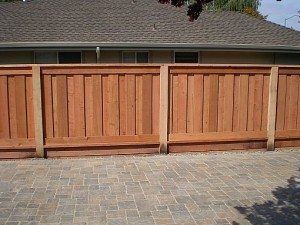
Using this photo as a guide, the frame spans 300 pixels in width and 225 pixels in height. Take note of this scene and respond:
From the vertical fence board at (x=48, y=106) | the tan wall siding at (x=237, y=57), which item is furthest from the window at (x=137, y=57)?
the vertical fence board at (x=48, y=106)

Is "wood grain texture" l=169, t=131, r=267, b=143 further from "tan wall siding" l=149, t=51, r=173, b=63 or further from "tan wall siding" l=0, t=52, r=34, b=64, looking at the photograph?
"tan wall siding" l=0, t=52, r=34, b=64

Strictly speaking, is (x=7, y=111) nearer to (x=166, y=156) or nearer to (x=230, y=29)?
(x=166, y=156)

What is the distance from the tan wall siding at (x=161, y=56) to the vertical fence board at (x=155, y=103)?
4309 millimetres

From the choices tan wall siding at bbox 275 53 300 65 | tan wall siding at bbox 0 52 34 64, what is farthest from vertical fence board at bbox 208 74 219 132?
tan wall siding at bbox 0 52 34 64

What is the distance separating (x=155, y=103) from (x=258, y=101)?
229 cm

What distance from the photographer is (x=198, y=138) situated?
7.04 meters

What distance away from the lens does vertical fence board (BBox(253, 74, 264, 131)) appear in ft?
23.5

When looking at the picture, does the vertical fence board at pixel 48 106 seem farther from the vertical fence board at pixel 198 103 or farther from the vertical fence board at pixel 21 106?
the vertical fence board at pixel 198 103

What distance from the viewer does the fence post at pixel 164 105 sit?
6.77 meters

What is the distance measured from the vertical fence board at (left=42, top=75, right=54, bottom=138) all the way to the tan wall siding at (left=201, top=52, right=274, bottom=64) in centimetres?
624

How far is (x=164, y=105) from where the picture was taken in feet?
22.4

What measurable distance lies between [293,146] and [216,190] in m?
3.44

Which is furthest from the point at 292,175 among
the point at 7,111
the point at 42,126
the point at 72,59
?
the point at 72,59

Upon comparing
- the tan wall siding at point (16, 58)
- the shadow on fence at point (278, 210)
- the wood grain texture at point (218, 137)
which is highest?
the tan wall siding at point (16, 58)
